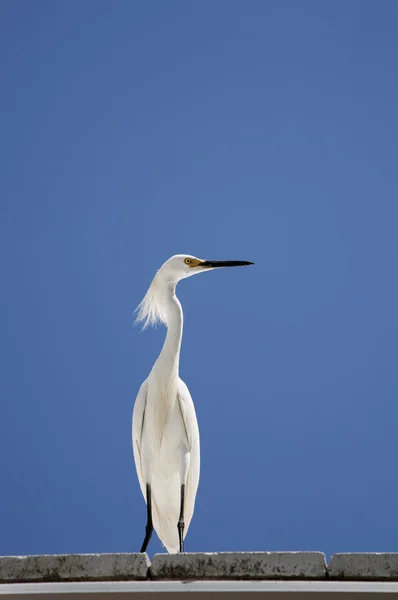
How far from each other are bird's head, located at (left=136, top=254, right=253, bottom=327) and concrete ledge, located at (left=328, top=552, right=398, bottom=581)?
15.7 ft

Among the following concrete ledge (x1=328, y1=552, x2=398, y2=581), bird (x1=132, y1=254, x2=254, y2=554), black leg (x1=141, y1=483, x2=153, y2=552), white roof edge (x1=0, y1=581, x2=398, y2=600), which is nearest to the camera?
white roof edge (x1=0, y1=581, x2=398, y2=600)

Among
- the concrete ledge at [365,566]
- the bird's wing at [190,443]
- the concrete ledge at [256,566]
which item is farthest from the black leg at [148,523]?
the concrete ledge at [365,566]

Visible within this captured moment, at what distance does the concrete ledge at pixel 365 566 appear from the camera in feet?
11.2

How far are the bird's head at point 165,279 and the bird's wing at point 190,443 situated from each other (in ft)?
2.35

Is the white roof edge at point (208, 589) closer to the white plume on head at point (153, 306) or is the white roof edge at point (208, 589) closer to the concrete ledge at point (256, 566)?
the concrete ledge at point (256, 566)

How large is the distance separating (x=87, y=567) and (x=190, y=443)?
4301 mm

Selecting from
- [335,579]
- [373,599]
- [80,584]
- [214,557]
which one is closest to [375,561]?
[335,579]

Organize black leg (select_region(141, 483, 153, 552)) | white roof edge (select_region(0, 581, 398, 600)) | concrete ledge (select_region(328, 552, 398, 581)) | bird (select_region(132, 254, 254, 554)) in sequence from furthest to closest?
bird (select_region(132, 254, 254, 554)), black leg (select_region(141, 483, 153, 552)), concrete ledge (select_region(328, 552, 398, 581)), white roof edge (select_region(0, 581, 398, 600))

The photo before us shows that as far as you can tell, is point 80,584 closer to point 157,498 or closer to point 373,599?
point 373,599

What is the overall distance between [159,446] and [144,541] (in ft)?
2.72

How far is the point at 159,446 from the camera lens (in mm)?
7727

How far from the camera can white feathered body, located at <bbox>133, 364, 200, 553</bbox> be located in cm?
774

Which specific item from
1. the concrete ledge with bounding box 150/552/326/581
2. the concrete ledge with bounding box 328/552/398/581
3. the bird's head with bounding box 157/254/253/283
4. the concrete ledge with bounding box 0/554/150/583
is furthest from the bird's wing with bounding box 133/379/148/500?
the concrete ledge with bounding box 328/552/398/581

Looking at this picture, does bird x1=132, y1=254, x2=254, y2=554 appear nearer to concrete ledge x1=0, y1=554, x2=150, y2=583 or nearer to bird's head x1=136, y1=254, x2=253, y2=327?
bird's head x1=136, y1=254, x2=253, y2=327
